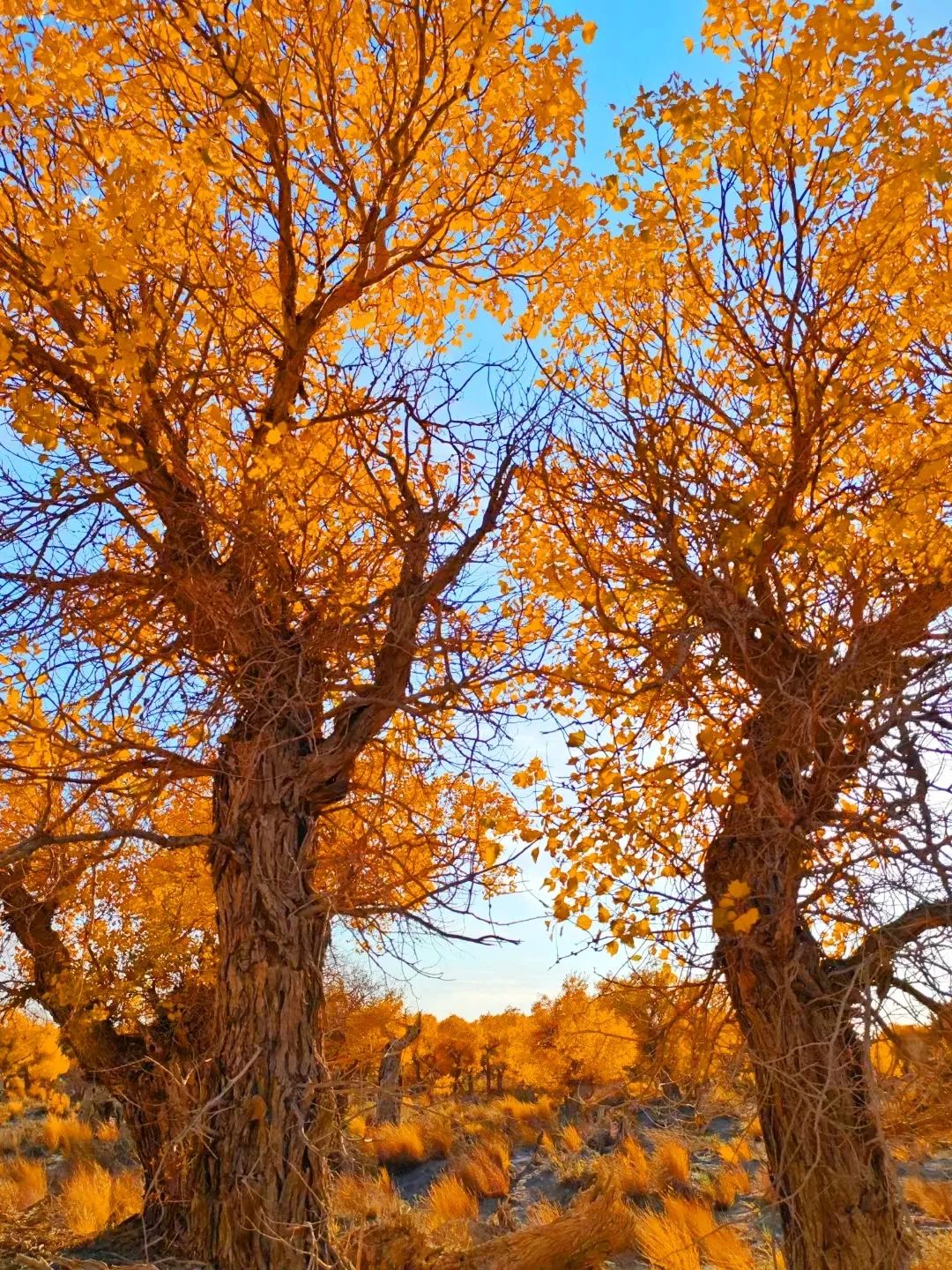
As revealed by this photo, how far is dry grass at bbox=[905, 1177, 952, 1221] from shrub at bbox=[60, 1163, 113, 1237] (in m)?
8.76

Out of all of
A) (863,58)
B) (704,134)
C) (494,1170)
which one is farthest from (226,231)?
(494,1170)

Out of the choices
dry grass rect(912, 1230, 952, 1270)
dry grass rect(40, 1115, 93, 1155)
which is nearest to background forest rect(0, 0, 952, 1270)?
dry grass rect(912, 1230, 952, 1270)

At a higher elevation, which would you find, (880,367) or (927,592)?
(880,367)

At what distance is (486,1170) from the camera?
516 inches

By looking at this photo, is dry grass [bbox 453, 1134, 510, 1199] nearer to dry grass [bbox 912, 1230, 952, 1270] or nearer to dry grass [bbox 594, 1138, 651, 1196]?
dry grass [bbox 594, 1138, 651, 1196]

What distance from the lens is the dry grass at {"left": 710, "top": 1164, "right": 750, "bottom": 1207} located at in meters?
10.8

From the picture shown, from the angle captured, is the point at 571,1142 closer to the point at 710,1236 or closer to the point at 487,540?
the point at 710,1236

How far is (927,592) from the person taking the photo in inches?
172

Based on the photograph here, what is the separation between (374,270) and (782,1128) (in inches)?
195

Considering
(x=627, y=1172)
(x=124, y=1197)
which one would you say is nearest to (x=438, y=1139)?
(x=627, y=1172)

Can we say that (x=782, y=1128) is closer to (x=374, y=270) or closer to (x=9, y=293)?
(x=374, y=270)

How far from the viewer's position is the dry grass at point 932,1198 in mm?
9422

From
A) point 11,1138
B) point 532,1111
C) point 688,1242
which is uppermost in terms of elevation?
point 11,1138

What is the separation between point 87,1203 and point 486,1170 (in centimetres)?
566
